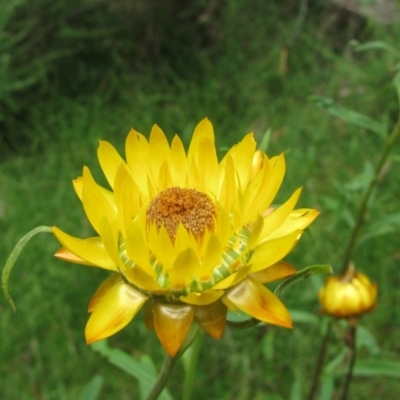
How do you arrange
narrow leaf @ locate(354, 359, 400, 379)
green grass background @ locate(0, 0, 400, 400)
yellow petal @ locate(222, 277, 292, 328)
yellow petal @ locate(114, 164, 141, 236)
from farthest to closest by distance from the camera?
green grass background @ locate(0, 0, 400, 400)
narrow leaf @ locate(354, 359, 400, 379)
yellow petal @ locate(114, 164, 141, 236)
yellow petal @ locate(222, 277, 292, 328)

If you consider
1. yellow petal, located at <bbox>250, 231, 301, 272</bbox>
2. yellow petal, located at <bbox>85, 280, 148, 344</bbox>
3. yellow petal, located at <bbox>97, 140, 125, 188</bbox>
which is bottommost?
yellow petal, located at <bbox>250, 231, 301, 272</bbox>

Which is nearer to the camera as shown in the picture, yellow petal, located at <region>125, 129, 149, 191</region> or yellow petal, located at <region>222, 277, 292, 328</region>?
yellow petal, located at <region>222, 277, 292, 328</region>

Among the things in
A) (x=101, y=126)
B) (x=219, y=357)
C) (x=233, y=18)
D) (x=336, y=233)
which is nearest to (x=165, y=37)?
(x=233, y=18)

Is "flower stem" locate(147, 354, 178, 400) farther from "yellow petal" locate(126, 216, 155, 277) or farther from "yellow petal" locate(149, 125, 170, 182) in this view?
"yellow petal" locate(149, 125, 170, 182)

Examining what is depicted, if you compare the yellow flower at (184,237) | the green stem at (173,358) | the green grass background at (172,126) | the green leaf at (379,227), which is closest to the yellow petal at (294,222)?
the yellow flower at (184,237)

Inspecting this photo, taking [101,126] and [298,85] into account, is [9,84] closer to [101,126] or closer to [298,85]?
[101,126]

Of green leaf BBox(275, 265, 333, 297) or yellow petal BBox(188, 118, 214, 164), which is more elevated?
yellow petal BBox(188, 118, 214, 164)

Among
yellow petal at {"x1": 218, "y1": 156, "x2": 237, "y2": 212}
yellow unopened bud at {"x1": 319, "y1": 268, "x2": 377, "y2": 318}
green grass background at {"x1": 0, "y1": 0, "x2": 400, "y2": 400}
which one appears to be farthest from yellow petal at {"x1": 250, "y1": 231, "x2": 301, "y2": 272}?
green grass background at {"x1": 0, "y1": 0, "x2": 400, "y2": 400}
